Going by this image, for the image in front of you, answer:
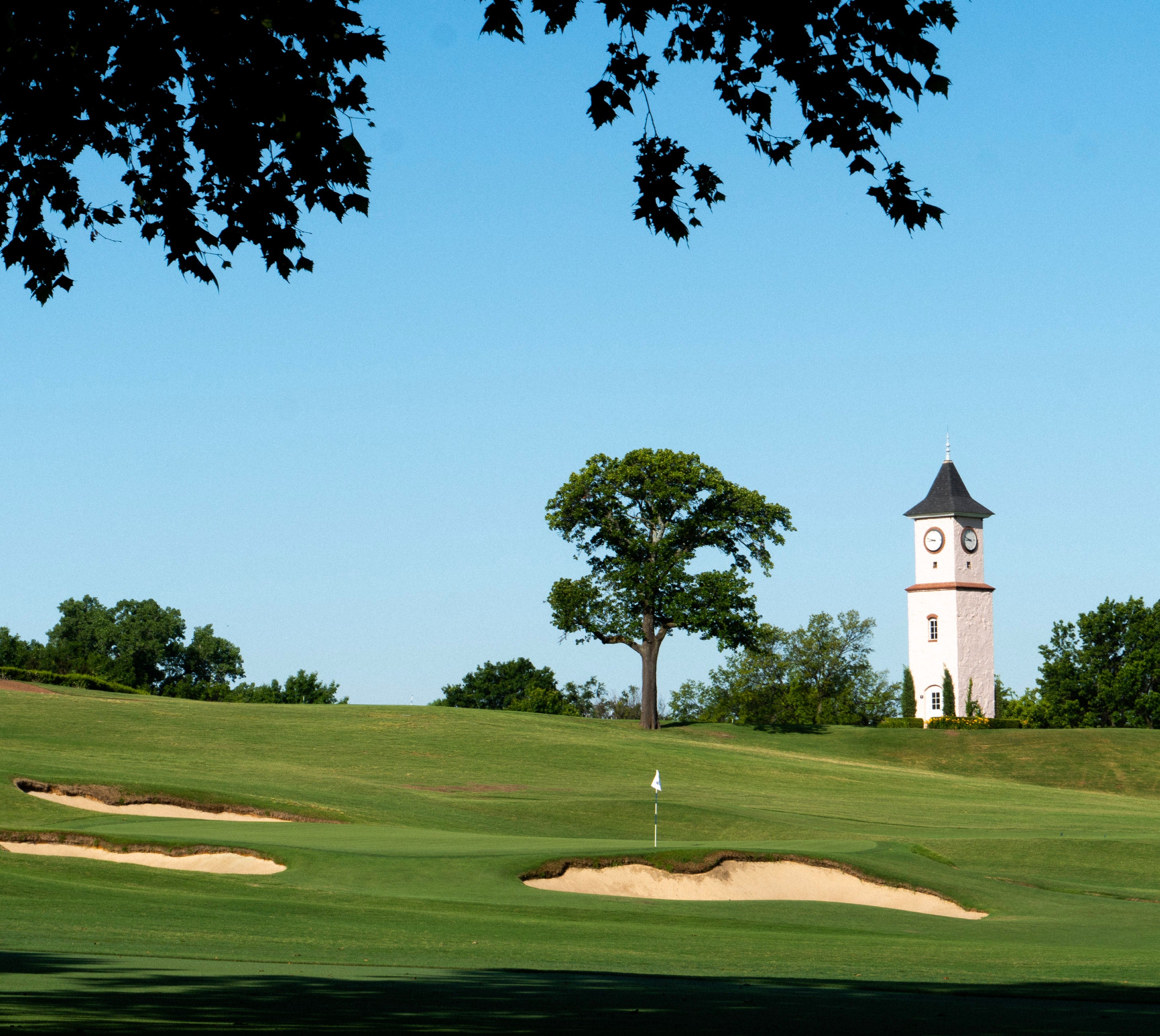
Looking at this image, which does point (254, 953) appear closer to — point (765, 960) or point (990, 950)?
point (765, 960)

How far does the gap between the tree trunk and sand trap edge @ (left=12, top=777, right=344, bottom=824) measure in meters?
36.1

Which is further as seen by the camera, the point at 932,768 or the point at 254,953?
the point at 932,768

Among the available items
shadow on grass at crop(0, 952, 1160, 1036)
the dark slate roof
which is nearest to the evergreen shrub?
the dark slate roof

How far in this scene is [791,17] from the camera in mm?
8883

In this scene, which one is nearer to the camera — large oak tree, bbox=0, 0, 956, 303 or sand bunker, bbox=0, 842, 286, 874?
large oak tree, bbox=0, 0, 956, 303

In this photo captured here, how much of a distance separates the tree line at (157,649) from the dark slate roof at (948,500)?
57.2 meters

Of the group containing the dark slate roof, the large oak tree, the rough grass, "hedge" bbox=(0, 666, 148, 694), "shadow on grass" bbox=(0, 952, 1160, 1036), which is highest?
the dark slate roof

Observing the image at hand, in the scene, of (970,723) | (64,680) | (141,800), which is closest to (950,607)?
(970,723)

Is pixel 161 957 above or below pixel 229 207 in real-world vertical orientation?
below

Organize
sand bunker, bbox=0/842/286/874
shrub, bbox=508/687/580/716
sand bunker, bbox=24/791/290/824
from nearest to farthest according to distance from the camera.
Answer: sand bunker, bbox=0/842/286/874
sand bunker, bbox=24/791/290/824
shrub, bbox=508/687/580/716

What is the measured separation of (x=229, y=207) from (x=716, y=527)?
56560mm

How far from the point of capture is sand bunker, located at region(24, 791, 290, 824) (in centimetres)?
3031

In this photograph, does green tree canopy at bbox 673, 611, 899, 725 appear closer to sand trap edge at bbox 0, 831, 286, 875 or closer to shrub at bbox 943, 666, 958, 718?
shrub at bbox 943, 666, 958, 718

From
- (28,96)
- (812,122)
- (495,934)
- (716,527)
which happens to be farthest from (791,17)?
(716,527)
